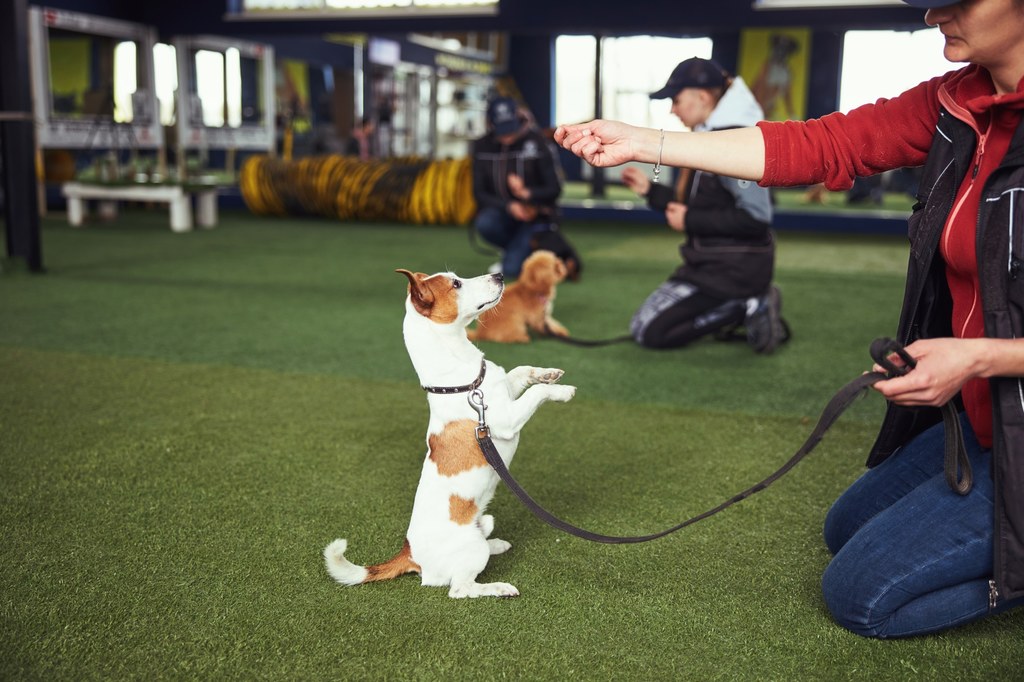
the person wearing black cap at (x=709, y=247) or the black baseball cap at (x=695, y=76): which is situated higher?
the black baseball cap at (x=695, y=76)

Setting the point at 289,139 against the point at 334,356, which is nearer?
the point at 334,356

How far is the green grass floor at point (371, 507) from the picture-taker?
1.78 metres

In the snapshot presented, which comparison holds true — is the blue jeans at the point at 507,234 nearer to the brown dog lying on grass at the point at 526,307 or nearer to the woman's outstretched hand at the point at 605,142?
the brown dog lying on grass at the point at 526,307

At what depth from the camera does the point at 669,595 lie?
201 cm

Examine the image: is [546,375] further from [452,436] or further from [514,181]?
[514,181]

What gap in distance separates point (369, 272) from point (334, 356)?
107 inches

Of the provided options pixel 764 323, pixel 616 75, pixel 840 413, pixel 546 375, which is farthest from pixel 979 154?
pixel 616 75

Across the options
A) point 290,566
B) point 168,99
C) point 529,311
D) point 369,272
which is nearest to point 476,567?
point 290,566

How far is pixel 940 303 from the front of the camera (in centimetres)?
188

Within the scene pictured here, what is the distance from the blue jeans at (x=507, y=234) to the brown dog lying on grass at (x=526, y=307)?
2136 mm

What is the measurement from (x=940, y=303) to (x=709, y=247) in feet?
8.34

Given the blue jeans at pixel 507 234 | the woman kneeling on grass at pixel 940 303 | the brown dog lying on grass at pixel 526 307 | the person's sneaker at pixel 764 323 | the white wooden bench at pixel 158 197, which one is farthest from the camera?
the white wooden bench at pixel 158 197

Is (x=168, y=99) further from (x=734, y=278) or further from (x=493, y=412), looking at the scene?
(x=493, y=412)

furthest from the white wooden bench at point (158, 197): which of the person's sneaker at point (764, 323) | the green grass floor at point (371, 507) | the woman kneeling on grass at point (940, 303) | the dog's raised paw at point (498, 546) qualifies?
the woman kneeling on grass at point (940, 303)
